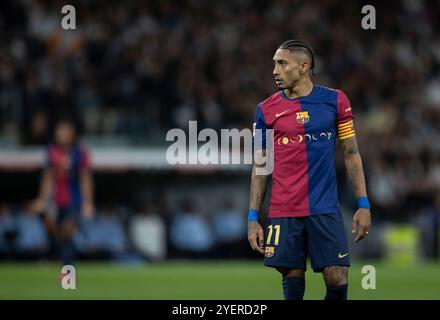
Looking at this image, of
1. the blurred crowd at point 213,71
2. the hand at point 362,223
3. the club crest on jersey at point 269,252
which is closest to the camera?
the hand at point 362,223

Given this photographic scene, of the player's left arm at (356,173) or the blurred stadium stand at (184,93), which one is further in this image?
the blurred stadium stand at (184,93)

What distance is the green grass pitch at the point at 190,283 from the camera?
1348 centimetres

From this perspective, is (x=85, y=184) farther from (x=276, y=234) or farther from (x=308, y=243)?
(x=308, y=243)

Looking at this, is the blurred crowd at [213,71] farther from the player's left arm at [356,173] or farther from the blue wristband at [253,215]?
the player's left arm at [356,173]

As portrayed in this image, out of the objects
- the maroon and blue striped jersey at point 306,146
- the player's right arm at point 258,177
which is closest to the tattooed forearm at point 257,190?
the player's right arm at point 258,177

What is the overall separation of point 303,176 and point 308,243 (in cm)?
52

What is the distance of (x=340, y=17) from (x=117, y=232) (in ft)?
30.5

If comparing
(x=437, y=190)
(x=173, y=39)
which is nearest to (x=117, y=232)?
(x=173, y=39)

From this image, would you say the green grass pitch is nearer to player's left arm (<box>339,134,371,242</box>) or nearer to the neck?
player's left arm (<box>339,134,371,242</box>)

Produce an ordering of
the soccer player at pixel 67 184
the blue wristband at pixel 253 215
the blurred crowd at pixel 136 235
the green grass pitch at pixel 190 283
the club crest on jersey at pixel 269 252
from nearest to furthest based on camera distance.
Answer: the club crest on jersey at pixel 269 252
the blue wristband at pixel 253 215
the green grass pitch at pixel 190 283
the soccer player at pixel 67 184
the blurred crowd at pixel 136 235

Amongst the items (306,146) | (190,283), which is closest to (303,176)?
(306,146)

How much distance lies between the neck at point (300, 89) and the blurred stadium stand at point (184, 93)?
14.5 metres

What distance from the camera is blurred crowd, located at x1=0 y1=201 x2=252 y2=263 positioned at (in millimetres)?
22578

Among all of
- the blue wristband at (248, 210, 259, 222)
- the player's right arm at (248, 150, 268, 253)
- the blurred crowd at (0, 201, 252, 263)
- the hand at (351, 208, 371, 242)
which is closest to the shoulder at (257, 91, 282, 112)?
the player's right arm at (248, 150, 268, 253)
